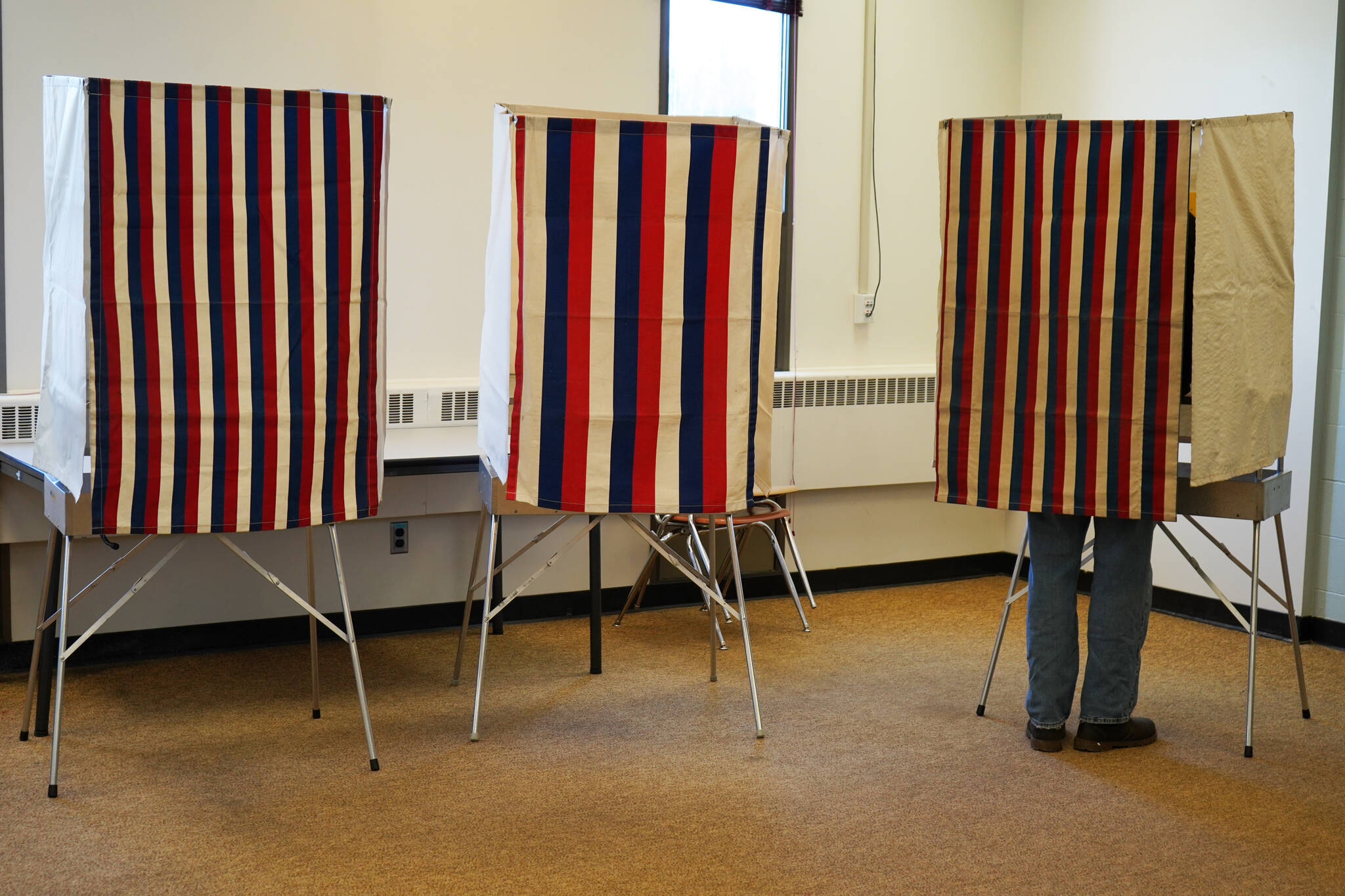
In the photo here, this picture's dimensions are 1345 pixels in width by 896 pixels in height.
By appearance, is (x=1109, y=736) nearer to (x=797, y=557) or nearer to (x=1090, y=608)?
(x=1090, y=608)

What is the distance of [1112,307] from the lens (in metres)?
2.70

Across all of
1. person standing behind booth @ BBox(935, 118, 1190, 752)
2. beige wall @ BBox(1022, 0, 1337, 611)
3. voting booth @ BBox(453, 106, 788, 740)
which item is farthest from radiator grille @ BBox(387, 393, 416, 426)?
beige wall @ BBox(1022, 0, 1337, 611)

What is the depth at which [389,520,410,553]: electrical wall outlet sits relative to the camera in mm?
3949

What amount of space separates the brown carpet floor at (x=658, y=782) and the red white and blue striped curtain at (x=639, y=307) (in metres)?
0.67

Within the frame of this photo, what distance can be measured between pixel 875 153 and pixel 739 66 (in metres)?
0.65

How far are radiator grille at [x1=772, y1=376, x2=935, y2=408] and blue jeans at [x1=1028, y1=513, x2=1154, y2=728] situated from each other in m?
1.70

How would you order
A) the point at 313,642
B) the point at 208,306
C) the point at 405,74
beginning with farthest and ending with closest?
the point at 405,74 < the point at 313,642 < the point at 208,306

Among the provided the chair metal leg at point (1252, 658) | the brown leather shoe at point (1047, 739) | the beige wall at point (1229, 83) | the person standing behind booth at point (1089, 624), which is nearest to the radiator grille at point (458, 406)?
the person standing behind booth at point (1089, 624)

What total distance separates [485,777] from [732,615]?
75 cm

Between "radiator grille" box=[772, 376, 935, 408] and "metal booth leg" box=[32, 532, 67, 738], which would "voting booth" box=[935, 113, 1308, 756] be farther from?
"metal booth leg" box=[32, 532, 67, 738]

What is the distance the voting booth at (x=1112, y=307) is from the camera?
8.63 ft

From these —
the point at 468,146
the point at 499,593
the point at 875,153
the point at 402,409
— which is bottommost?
the point at 499,593

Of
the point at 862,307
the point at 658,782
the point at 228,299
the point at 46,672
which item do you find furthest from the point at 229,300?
the point at 862,307

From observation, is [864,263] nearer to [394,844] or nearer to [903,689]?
[903,689]
